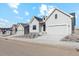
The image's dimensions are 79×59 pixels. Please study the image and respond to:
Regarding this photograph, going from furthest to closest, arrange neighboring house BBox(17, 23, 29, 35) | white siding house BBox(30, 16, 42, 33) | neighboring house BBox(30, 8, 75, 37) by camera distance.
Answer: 1. neighboring house BBox(30, 8, 75, 37)
2. white siding house BBox(30, 16, 42, 33)
3. neighboring house BBox(17, 23, 29, 35)

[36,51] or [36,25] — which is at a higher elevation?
[36,25]

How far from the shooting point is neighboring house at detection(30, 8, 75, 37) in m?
14.7

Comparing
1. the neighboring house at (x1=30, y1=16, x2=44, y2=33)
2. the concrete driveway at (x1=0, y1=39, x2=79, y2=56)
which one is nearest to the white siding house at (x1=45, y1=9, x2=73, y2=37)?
the neighboring house at (x1=30, y1=16, x2=44, y2=33)

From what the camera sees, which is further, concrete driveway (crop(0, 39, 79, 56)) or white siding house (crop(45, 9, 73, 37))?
white siding house (crop(45, 9, 73, 37))

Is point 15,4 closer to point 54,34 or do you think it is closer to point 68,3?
point 68,3

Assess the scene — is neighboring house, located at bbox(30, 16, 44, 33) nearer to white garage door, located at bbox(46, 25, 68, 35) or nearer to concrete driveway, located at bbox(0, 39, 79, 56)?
white garage door, located at bbox(46, 25, 68, 35)

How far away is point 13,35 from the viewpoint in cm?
1606

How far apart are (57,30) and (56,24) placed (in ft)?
2.12

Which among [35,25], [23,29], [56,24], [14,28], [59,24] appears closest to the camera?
[23,29]

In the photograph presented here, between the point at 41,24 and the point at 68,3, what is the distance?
5545mm

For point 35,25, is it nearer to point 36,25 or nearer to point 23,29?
point 36,25

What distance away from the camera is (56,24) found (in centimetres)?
1551

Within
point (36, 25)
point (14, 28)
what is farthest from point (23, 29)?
point (36, 25)

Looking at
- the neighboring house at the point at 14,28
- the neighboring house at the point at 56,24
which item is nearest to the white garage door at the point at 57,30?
the neighboring house at the point at 56,24
